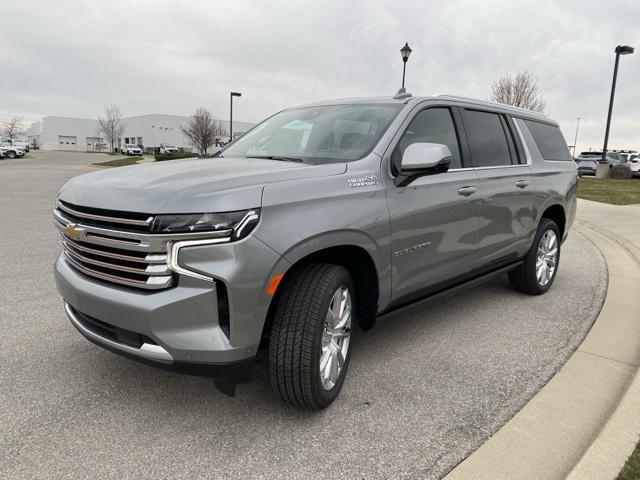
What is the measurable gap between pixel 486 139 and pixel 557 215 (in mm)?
1829

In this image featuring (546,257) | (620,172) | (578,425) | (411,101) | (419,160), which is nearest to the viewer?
(578,425)

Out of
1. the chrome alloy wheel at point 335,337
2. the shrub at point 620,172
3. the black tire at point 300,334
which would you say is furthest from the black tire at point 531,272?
the shrub at point 620,172

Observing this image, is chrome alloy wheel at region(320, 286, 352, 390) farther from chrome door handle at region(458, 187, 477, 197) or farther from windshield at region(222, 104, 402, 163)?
chrome door handle at region(458, 187, 477, 197)

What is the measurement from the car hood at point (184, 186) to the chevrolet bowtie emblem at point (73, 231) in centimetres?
13

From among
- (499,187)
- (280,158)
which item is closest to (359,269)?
A: (280,158)

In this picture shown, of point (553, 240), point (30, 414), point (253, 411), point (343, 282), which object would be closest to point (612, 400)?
point (343, 282)

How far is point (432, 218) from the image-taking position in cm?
341

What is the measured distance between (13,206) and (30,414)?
10218 mm

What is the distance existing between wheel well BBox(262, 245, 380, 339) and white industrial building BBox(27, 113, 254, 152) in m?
93.8

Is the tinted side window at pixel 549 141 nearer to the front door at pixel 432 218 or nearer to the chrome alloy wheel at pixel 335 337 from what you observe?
the front door at pixel 432 218

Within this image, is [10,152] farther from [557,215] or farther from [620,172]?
[557,215]

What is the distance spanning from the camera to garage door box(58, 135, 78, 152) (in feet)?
358

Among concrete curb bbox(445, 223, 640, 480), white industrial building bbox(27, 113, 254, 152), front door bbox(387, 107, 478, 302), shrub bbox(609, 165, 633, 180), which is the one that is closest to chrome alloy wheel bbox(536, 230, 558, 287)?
concrete curb bbox(445, 223, 640, 480)

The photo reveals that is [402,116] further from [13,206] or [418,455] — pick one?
[13,206]
